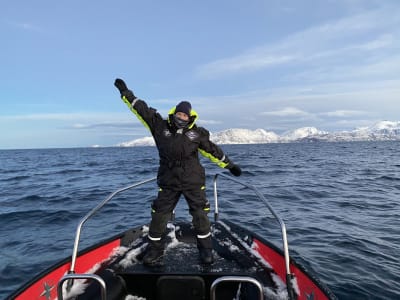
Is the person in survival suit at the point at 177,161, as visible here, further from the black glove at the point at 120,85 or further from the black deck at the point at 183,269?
the black deck at the point at 183,269

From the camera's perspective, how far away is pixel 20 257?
6312 millimetres

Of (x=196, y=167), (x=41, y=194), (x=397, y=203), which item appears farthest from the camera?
(x=41, y=194)

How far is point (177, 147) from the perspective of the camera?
361 cm

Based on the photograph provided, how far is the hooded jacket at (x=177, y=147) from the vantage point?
3.64 m

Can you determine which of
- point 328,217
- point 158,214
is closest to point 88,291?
point 158,214

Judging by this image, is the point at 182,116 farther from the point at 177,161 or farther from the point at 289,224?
the point at 289,224

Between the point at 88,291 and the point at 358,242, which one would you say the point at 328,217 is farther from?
the point at 88,291

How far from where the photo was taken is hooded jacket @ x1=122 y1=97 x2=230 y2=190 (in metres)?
3.64

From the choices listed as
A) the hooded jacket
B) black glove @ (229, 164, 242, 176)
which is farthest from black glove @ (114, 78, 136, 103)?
black glove @ (229, 164, 242, 176)

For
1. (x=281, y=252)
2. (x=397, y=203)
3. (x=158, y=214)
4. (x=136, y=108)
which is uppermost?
(x=136, y=108)

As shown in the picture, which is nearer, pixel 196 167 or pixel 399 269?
pixel 196 167

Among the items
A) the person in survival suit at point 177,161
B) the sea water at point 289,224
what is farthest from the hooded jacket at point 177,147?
the sea water at point 289,224

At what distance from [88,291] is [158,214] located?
45.6 inches

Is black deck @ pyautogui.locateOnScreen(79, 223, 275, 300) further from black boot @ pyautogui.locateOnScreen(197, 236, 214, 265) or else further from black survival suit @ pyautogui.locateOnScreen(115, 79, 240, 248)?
black survival suit @ pyautogui.locateOnScreen(115, 79, 240, 248)
